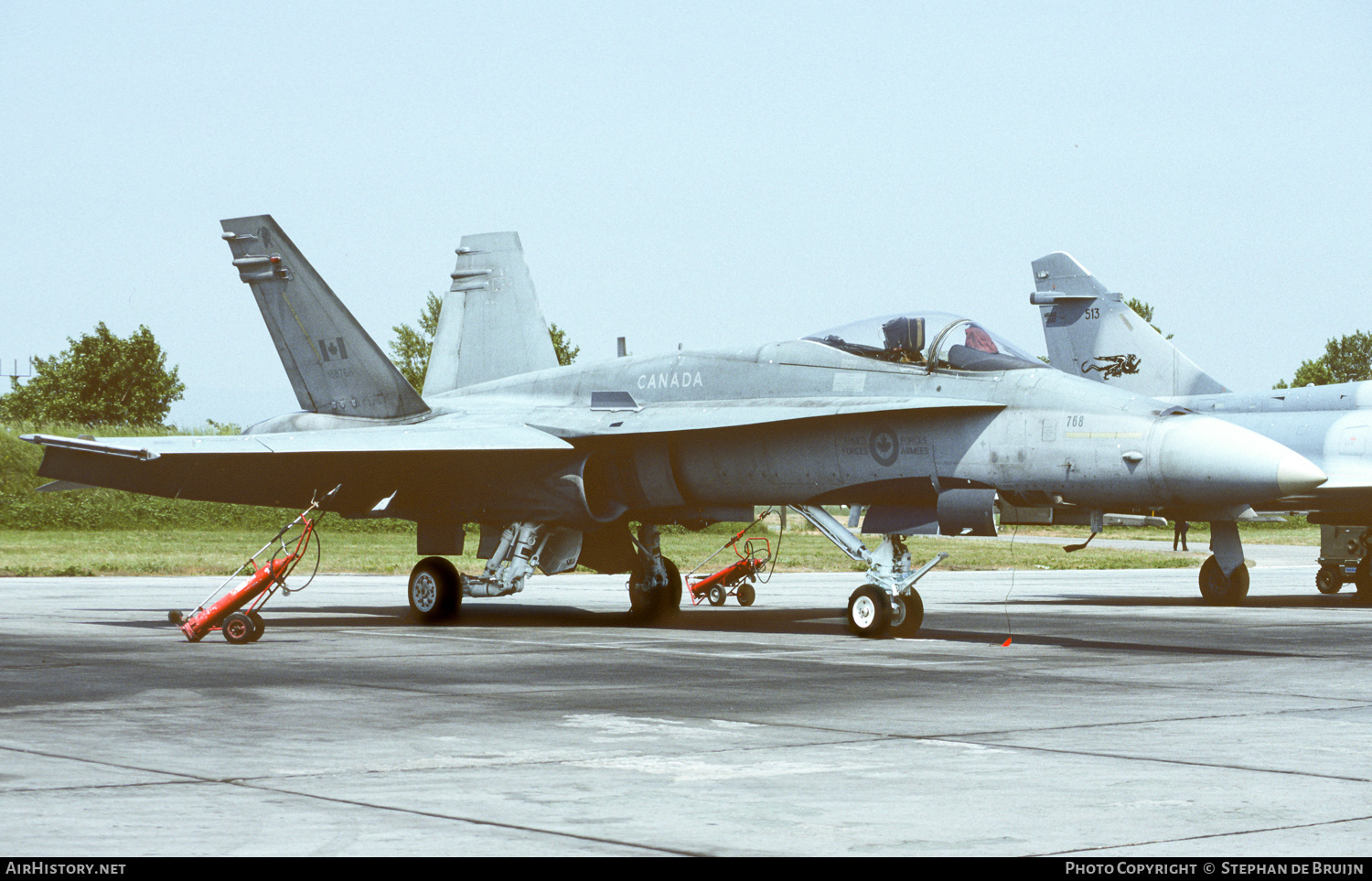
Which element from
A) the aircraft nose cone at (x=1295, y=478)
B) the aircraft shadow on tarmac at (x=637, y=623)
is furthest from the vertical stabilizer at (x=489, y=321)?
the aircraft nose cone at (x=1295, y=478)

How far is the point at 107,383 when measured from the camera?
2803 inches

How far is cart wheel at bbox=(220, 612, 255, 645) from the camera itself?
12734mm

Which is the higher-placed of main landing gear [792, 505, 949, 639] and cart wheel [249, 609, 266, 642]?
main landing gear [792, 505, 949, 639]

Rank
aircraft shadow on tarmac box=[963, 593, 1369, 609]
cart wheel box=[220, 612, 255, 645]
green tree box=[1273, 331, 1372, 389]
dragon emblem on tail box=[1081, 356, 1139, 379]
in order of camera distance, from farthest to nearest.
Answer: green tree box=[1273, 331, 1372, 389] < dragon emblem on tail box=[1081, 356, 1139, 379] < aircraft shadow on tarmac box=[963, 593, 1369, 609] < cart wheel box=[220, 612, 255, 645]

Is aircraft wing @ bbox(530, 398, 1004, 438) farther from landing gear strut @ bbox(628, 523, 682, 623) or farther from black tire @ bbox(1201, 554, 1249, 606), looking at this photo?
black tire @ bbox(1201, 554, 1249, 606)

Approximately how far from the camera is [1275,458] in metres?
11.5

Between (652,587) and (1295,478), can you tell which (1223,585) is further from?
(1295,478)

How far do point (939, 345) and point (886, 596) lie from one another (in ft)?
7.53

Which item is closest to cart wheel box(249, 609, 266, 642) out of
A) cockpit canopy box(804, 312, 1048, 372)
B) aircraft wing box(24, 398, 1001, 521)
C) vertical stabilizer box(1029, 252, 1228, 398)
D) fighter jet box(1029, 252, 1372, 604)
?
aircraft wing box(24, 398, 1001, 521)

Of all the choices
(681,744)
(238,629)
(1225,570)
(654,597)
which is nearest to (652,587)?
(654,597)

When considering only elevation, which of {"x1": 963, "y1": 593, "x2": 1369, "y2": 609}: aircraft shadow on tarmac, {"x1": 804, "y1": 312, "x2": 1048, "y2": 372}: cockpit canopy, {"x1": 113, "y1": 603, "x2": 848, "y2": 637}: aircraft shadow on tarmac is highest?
{"x1": 804, "y1": 312, "x2": 1048, "y2": 372}: cockpit canopy

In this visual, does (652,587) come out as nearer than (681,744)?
No

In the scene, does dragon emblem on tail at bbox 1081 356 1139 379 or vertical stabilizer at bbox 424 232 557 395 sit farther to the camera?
dragon emblem on tail at bbox 1081 356 1139 379

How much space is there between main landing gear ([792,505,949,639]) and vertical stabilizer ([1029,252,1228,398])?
12.3 metres
